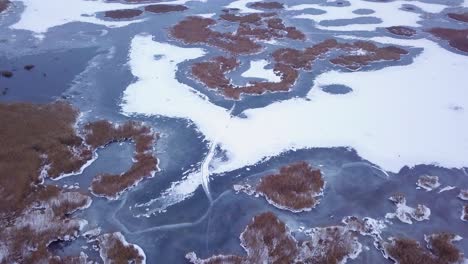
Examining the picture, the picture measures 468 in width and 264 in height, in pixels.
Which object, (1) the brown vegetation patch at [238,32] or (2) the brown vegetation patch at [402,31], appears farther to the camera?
(2) the brown vegetation patch at [402,31]

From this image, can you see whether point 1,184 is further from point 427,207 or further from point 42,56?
point 427,207

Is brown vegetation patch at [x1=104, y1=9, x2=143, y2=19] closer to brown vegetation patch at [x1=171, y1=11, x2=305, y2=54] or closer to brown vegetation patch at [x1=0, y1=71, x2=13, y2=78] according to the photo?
brown vegetation patch at [x1=171, y1=11, x2=305, y2=54]

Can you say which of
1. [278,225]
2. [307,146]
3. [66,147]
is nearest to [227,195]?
[278,225]

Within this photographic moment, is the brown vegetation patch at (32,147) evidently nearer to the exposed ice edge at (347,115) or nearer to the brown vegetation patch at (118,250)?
the exposed ice edge at (347,115)

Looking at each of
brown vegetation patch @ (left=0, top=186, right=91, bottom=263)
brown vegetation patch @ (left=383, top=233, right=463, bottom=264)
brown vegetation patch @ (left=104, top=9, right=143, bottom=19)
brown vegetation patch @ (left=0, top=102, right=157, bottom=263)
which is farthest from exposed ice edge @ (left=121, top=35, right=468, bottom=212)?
brown vegetation patch @ (left=104, top=9, right=143, bottom=19)

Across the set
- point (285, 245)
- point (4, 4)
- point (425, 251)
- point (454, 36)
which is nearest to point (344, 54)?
point (454, 36)

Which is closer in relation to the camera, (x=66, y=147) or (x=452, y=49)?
(x=66, y=147)

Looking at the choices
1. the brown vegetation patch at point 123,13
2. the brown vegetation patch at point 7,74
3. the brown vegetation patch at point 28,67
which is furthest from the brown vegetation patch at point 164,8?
the brown vegetation patch at point 7,74
